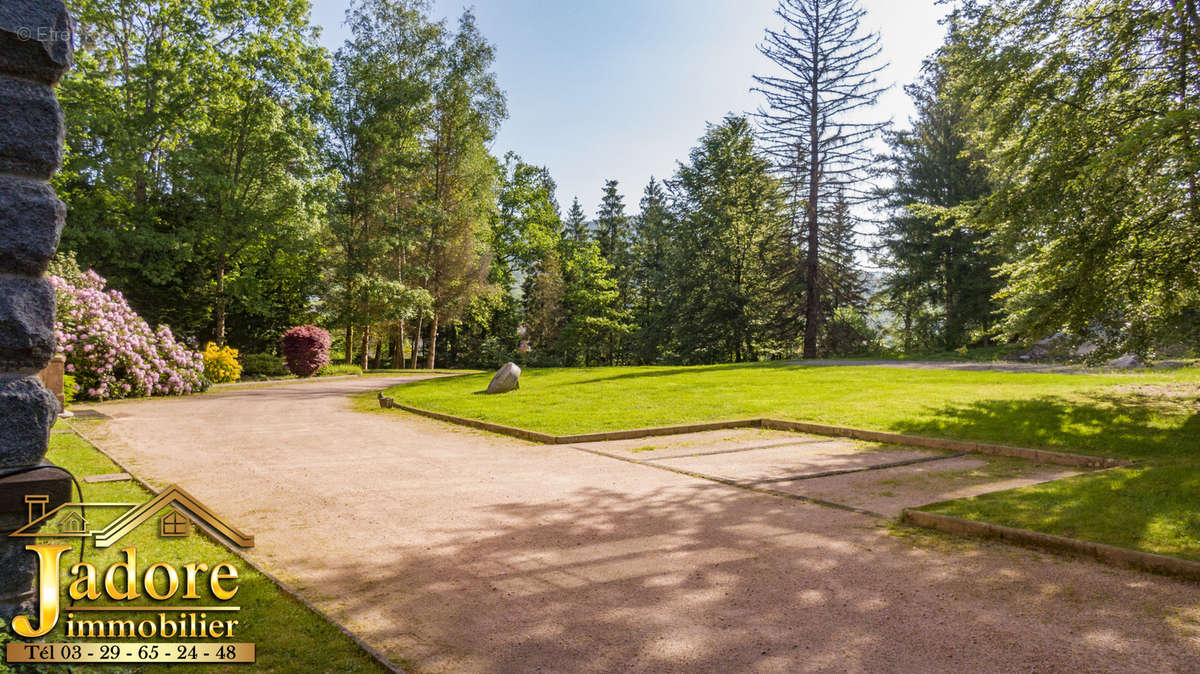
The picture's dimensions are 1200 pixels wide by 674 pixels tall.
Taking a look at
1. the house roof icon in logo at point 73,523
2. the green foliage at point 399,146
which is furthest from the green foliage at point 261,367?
the house roof icon in logo at point 73,523

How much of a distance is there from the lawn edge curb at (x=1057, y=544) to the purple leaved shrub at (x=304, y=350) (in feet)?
79.2

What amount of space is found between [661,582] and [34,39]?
4.24 metres

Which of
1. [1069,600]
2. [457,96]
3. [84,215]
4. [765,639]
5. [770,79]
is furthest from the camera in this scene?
[457,96]

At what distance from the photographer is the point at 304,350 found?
24984 millimetres

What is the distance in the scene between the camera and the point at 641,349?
4128 centimetres

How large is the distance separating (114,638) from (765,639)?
124 inches

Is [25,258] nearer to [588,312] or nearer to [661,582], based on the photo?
[661,582]

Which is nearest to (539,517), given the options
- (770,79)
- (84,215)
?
(84,215)

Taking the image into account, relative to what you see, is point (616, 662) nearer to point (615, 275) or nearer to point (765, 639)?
point (765, 639)

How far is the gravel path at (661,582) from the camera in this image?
10.3ft

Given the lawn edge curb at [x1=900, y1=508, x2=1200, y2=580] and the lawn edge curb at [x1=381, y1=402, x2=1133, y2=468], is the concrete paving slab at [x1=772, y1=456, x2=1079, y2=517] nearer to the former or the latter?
the lawn edge curb at [x1=381, y1=402, x2=1133, y2=468]

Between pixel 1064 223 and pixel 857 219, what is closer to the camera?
pixel 1064 223

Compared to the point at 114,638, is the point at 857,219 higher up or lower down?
higher up

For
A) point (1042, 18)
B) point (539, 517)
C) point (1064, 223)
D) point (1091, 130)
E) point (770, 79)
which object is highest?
point (770, 79)
